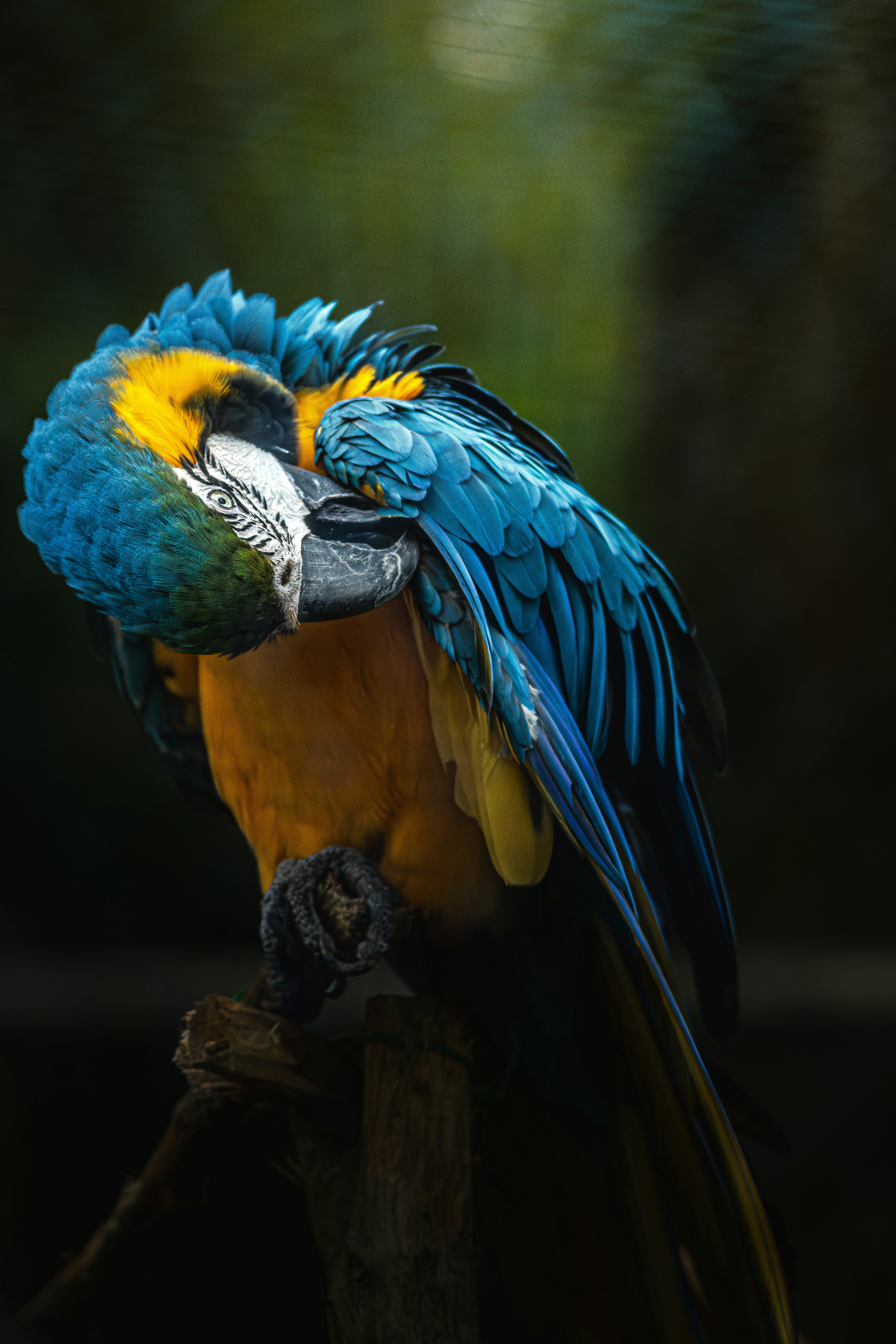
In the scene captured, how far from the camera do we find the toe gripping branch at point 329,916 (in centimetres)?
55

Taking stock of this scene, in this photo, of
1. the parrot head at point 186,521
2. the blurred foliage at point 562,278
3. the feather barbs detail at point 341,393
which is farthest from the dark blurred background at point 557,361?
the parrot head at point 186,521

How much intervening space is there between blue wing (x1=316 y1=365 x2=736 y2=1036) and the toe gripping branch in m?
0.16

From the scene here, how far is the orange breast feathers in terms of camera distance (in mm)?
523

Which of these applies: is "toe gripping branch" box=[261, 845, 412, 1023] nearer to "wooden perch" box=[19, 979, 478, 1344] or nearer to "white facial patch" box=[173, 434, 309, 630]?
"wooden perch" box=[19, 979, 478, 1344]

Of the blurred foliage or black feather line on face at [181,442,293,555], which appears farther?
the blurred foliage

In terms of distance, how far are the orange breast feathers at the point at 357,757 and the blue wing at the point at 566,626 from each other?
0.17 feet

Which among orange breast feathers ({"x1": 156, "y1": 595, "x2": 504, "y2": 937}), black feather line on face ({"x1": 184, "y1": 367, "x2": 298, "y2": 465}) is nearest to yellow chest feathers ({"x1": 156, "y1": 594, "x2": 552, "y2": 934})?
orange breast feathers ({"x1": 156, "y1": 595, "x2": 504, "y2": 937})

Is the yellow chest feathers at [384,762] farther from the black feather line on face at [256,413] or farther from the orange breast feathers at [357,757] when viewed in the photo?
the black feather line on face at [256,413]

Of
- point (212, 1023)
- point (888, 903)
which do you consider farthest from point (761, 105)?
point (212, 1023)

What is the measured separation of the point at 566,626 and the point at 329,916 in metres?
0.23

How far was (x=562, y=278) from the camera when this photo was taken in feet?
2.32

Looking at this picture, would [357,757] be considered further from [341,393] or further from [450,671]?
[341,393]

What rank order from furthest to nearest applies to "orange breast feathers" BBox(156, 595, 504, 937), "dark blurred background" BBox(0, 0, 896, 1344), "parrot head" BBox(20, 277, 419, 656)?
"dark blurred background" BBox(0, 0, 896, 1344), "orange breast feathers" BBox(156, 595, 504, 937), "parrot head" BBox(20, 277, 419, 656)

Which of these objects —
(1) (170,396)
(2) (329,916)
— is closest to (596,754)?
(2) (329,916)
